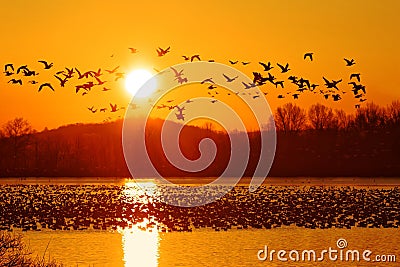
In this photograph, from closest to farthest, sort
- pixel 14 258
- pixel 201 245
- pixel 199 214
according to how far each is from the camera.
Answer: pixel 14 258
pixel 201 245
pixel 199 214

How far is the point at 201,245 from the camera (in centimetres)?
3048

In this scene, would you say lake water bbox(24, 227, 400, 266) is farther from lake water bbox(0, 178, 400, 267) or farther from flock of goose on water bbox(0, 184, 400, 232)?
flock of goose on water bbox(0, 184, 400, 232)

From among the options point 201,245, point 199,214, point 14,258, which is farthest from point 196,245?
point 14,258

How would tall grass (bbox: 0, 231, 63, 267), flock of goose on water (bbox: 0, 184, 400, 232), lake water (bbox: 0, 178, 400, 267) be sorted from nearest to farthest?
tall grass (bbox: 0, 231, 63, 267) → lake water (bbox: 0, 178, 400, 267) → flock of goose on water (bbox: 0, 184, 400, 232)

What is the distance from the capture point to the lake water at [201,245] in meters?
27.2

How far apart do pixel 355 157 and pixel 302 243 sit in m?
80.3

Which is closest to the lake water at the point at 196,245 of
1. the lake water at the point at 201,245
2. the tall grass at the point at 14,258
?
the lake water at the point at 201,245

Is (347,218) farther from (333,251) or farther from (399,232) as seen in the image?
(333,251)

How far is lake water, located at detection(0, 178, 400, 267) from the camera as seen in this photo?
2719 centimetres

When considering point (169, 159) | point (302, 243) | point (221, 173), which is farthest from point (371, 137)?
point (302, 243)

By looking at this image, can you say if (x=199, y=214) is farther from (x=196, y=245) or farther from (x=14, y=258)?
(x=14, y=258)

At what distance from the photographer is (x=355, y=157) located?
10931 centimetres

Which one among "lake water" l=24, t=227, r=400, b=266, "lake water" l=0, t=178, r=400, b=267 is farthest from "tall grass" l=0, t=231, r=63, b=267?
"lake water" l=24, t=227, r=400, b=266

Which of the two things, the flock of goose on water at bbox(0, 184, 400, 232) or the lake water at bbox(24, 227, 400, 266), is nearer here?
the lake water at bbox(24, 227, 400, 266)
